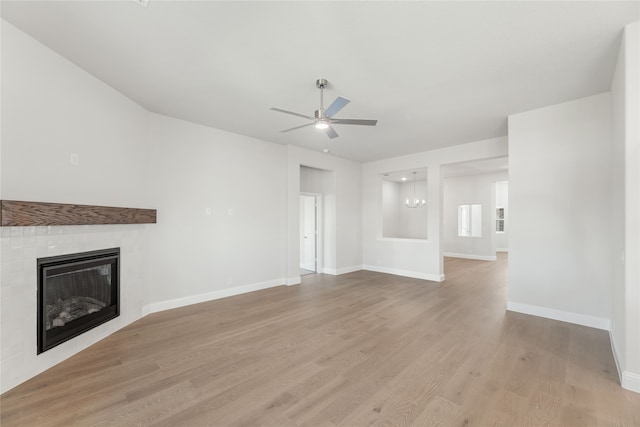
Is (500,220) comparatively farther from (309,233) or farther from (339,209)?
(309,233)

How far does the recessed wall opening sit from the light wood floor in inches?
276

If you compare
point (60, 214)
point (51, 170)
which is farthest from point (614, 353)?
point (51, 170)

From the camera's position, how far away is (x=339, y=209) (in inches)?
272

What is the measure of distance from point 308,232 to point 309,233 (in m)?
0.05

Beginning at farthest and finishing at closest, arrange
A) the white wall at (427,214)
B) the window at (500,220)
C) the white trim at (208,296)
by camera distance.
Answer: the window at (500,220)
the white wall at (427,214)
the white trim at (208,296)

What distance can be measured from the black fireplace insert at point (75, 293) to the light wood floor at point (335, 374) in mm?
301

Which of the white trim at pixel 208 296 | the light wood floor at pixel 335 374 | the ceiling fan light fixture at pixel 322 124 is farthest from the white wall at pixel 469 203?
the ceiling fan light fixture at pixel 322 124

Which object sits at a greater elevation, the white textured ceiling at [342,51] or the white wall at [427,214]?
the white textured ceiling at [342,51]

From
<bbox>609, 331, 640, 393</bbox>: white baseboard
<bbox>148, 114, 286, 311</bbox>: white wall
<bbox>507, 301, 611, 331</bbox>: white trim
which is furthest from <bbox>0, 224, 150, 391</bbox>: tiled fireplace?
<bbox>507, 301, 611, 331</bbox>: white trim

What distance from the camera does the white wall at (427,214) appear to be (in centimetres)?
557

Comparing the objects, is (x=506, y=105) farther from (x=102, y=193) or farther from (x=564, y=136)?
(x=102, y=193)

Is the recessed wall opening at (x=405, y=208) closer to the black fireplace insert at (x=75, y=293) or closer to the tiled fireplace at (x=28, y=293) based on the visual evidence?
the black fireplace insert at (x=75, y=293)

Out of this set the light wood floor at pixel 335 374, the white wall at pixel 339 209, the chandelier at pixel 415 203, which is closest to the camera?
the light wood floor at pixel 335 374

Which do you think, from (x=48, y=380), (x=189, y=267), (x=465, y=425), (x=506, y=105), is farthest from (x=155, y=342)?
(x=506, y=105)
